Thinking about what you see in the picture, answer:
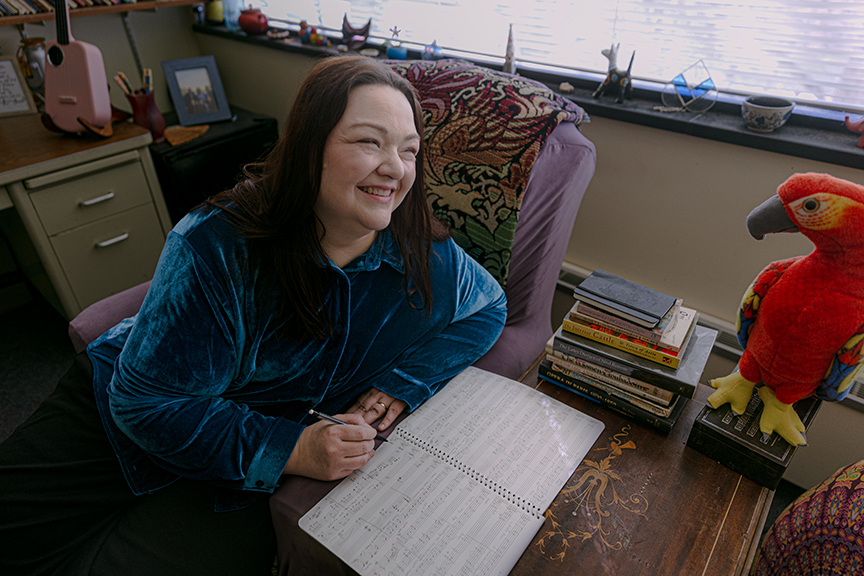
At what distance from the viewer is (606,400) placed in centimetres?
94

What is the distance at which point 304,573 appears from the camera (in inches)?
31.1

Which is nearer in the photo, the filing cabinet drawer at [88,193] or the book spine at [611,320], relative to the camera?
the book spine at [611,320]

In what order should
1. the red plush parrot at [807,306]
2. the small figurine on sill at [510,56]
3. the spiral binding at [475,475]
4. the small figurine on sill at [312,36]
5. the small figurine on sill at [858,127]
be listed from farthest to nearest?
the small figurine on sill at [312,36]
the small figurine on sill at [510,56]
the small figurine on sill at [858,127]
the spiral binding at [475,475]
the red plush parrot at [807,306]

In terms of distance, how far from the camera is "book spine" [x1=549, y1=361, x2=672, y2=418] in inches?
35.0

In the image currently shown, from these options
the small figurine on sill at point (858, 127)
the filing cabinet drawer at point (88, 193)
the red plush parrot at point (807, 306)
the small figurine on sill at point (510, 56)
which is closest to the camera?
the red plush parrot at point (807, 306)

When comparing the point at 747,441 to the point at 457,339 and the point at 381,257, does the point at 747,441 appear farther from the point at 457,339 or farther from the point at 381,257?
the point at 381,257

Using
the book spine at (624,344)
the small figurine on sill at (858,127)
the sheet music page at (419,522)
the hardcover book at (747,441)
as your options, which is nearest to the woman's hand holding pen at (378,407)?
the sheet music page at (419,522)

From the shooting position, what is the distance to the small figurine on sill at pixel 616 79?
4.82 feet

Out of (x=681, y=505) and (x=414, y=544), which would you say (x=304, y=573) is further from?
(x=681, y=505)

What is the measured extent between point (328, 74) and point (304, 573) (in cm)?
80

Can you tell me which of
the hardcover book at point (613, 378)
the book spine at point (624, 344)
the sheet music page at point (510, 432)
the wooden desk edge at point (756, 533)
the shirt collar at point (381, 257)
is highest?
the shirt collar at point (381, 257)

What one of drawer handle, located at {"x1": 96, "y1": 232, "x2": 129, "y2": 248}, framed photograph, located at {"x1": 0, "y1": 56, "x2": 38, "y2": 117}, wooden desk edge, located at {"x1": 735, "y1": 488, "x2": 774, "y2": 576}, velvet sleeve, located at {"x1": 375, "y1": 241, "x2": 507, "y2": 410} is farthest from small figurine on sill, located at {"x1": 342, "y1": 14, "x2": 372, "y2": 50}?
wooden desk edge, located at {"x1": 735, "y1": 488, "x2": 774, "y2": 576}

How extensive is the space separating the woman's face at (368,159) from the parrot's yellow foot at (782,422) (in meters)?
0.69

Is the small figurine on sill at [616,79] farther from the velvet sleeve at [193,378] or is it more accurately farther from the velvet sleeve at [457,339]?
the velvet sleeve at [193,378]
